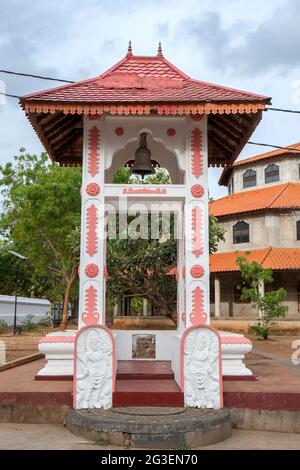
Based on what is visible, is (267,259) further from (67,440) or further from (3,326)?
(67,440)

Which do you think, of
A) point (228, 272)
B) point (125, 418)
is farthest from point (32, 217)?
point (125, 418)

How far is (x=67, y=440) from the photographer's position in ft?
18.5

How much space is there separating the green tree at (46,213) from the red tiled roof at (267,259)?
8629 mm

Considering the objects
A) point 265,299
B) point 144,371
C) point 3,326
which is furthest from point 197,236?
point 3,326

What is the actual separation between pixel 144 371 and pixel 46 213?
54.3 feet

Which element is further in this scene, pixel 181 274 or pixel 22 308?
pixel 22 308

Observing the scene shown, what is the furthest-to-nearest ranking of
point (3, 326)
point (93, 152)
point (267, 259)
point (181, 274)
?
point (267, 259) → point (3, 326) → point (181, 274) → point (93, 152)

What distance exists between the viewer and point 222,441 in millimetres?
5656

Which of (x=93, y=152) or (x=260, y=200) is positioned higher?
(x=260, y=200)

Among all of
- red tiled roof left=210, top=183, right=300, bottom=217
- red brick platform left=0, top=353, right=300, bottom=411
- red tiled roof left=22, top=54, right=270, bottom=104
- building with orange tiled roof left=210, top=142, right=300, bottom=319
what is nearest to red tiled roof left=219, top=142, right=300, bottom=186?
building with orange tiled roof left=210, top=142, right=300, bottom=319

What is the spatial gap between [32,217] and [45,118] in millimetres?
16558

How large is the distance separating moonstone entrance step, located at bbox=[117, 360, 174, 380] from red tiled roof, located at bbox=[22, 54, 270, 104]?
4.14 meters

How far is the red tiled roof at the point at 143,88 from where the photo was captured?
23.3 ft
